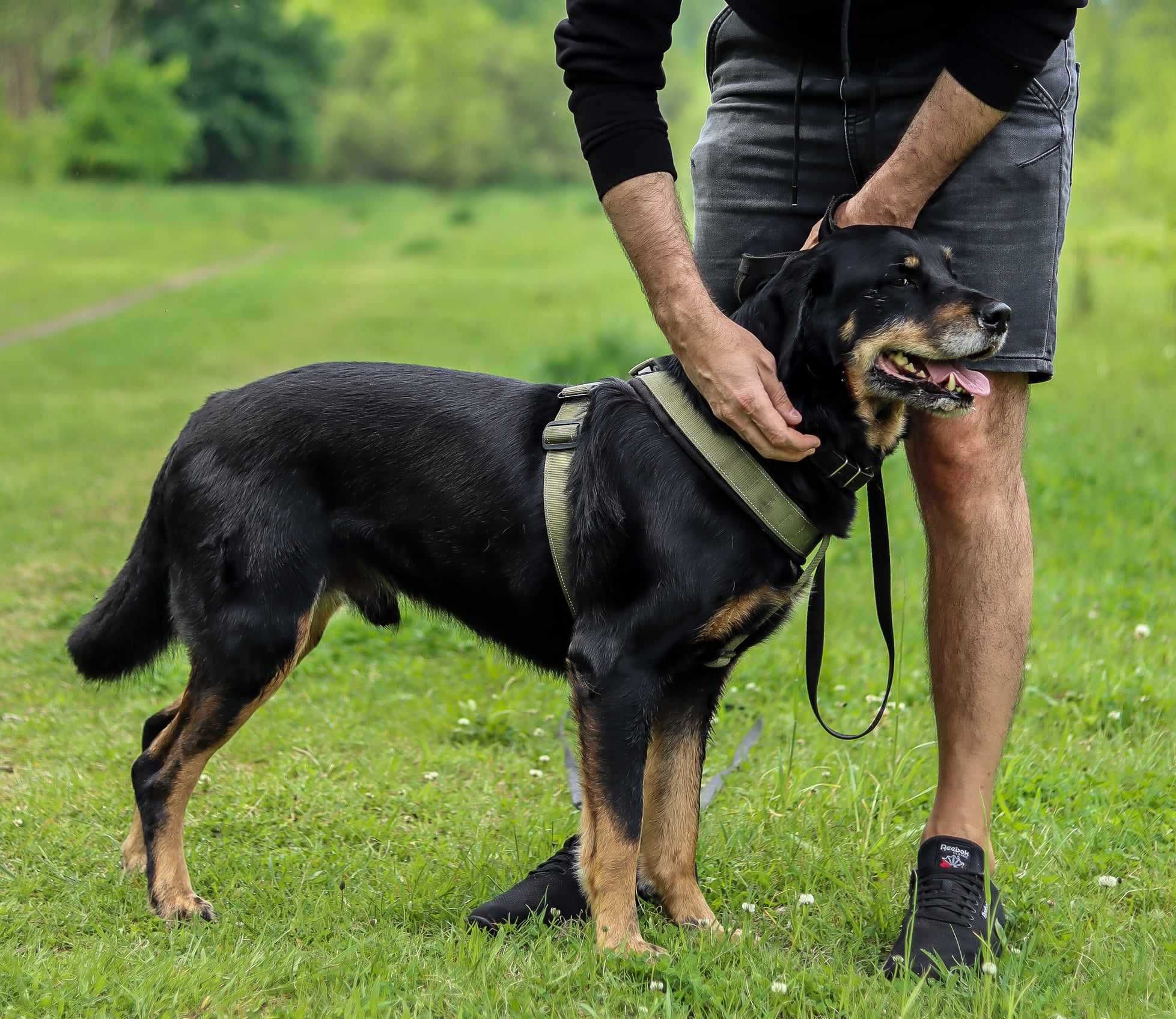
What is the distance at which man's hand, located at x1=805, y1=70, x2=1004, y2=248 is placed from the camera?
2.71 meters

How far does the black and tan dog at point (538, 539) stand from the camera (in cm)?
271

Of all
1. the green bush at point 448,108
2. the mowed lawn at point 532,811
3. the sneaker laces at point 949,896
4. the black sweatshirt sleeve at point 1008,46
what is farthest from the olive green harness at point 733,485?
the green bush at point 448,108

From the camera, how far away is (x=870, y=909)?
294 centimetres

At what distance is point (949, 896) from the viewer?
280 centimetres

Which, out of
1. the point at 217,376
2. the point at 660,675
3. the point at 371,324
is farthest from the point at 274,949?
the point at 371,324

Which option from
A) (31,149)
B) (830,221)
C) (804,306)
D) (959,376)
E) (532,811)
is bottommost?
(31,149)

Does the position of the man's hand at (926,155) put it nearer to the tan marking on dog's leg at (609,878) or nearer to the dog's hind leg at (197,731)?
the tan marking on dog's leg at (609,878)

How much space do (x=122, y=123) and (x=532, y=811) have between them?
43809 mm

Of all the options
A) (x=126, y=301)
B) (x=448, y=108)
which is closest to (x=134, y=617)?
(x=126, y=301)

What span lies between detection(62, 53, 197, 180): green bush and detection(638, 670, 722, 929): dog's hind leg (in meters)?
43.6

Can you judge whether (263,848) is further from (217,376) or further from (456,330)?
(456,330)

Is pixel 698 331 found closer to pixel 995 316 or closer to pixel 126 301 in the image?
pixel 995 316

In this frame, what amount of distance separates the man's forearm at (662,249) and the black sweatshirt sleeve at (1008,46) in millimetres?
664

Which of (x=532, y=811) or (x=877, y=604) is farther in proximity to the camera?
(x=532, y=811)
